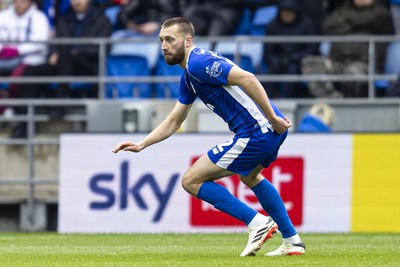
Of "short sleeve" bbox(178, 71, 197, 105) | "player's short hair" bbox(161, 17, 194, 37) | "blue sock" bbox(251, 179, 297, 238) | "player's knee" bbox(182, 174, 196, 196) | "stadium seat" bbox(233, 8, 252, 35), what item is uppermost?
"stadium seat" bbox(233, 8, 252, 35)

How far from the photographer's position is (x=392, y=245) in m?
12.0

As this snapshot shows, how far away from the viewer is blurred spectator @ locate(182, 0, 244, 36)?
18.2 metres

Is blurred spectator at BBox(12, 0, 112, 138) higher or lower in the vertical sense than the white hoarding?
higher

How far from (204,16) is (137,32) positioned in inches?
44.1

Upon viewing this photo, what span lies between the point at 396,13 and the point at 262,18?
206 centimetres

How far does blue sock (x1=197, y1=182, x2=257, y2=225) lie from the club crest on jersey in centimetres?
96

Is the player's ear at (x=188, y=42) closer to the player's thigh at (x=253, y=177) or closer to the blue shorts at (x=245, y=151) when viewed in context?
the blue shorts at (x=245, y=151)

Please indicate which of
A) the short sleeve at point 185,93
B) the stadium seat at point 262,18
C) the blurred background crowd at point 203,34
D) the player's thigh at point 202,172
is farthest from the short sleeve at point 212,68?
the stadium seat at point 262,18

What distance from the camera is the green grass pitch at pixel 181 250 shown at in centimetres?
943

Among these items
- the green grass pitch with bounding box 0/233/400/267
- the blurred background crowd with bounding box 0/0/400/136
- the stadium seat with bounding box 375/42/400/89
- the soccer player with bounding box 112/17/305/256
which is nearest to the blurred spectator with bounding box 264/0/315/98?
the blurred background crowd with bounding box 0/0/400/136

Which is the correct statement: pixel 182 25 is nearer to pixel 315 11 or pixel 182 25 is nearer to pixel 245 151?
pixel 245 151

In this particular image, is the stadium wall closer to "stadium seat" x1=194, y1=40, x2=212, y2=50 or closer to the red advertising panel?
the red advertising panel

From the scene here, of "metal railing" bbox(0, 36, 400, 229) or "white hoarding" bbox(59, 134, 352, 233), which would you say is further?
"metal railing" bbox(0, 36, 400, 229)

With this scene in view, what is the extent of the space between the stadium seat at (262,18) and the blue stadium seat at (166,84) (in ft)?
4.52
